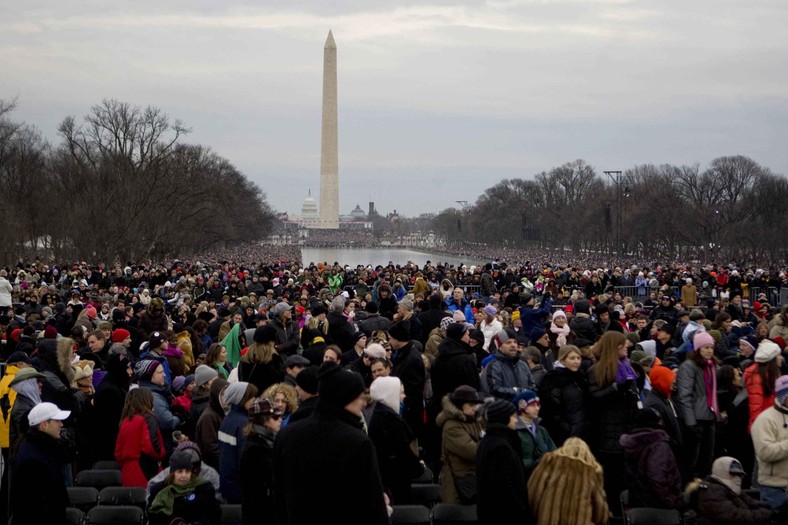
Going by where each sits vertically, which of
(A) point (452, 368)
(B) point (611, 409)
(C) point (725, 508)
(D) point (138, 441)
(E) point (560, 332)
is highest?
(E) point (560, 332)

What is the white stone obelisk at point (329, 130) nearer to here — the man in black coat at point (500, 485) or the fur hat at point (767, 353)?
the fur hat at point (767, 353)

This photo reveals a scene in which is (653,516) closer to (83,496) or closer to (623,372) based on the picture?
(623,372)

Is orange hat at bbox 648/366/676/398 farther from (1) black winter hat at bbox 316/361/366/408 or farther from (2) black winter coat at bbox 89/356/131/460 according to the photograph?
(2) black winter coat at bbox 89/356/131/460

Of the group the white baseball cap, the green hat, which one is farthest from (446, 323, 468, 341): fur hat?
the white baseball cap

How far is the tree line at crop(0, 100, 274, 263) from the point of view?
52.7 m

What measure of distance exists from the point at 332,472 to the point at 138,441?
3.72 metres

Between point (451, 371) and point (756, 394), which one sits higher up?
point (451, 371)

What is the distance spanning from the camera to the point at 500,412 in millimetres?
6609

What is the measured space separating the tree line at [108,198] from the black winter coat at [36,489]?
133ft

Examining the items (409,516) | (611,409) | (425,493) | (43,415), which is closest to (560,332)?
(611,409)

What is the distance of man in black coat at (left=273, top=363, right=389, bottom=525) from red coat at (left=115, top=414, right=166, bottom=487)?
3357mm

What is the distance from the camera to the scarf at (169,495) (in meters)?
7.02

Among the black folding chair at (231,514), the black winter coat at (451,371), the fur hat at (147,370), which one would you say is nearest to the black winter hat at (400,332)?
the black winter coat at (451,371)

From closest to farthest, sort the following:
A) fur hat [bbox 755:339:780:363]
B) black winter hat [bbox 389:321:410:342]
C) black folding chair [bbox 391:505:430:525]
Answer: black folding chair [bbox 391:505:430:525]
fur hat [bbox 755:339:780:363]
black winter hat [bbox 389:321:410:342]
